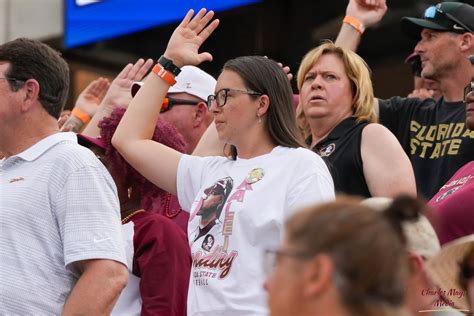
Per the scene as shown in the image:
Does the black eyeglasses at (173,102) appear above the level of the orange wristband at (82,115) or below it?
above

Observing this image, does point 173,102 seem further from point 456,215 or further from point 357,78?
point 456,215

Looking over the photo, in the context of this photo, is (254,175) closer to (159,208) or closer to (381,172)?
(381,172)

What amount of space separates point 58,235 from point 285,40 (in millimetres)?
6928

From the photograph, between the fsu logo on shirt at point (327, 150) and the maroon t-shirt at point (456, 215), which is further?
the fsu logo on shirt at point (327, 150)

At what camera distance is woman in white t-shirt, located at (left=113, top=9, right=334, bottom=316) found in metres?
4.04

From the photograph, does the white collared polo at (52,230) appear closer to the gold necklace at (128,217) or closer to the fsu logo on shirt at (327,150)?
the gold necklace at (128,217)

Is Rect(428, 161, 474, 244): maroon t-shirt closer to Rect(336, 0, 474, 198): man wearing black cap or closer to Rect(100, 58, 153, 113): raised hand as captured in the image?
Rect(336, 0, 474, 198): man wearing black cap

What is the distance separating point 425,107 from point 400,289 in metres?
3.60

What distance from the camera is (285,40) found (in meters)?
10.7

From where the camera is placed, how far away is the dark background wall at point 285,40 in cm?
973

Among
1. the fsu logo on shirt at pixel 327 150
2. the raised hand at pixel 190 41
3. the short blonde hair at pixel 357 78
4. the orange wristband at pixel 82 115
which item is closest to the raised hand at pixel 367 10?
the short blonde hair at pixel 357 78

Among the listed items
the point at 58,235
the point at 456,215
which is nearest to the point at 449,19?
the point at 456,215

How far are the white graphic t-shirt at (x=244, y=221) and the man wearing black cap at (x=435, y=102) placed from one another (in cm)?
141

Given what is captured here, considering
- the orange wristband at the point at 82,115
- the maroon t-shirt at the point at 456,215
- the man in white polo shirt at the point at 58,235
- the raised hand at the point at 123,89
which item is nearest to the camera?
the man in white polo shirt at the point at 58,235
